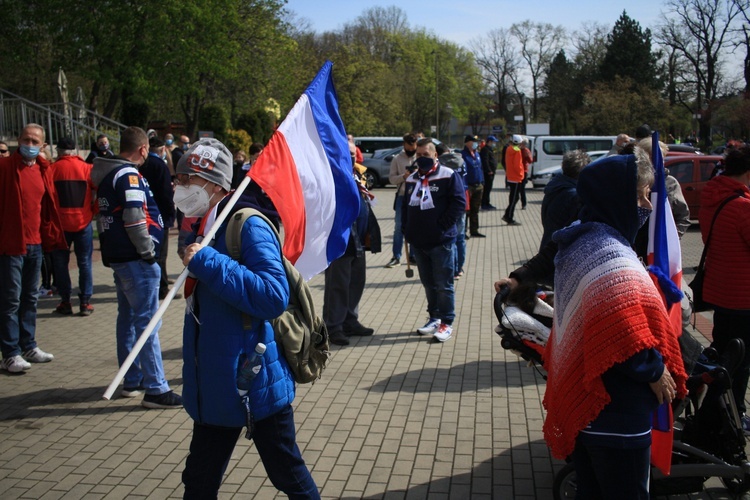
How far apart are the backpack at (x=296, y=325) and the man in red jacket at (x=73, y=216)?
19.4ft

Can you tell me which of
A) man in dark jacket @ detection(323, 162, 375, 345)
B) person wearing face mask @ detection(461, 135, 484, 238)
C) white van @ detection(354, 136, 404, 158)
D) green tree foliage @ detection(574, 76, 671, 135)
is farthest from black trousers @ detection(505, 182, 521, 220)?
green tree foliage @ detection(574, 76, 671, 135)

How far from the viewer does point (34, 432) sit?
5.17 m

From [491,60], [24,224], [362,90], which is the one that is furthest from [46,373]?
[491,60]

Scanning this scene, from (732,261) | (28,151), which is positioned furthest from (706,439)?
(28,151)

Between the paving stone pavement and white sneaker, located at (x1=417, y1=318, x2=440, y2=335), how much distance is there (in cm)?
11

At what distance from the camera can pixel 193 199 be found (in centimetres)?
328

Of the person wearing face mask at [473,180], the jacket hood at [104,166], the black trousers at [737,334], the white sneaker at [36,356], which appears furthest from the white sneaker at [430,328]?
the person wearing face mask at [473,180]

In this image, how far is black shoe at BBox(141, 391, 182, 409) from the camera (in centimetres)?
557

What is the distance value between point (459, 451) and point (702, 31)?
5558cm

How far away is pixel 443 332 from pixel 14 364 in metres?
3.93

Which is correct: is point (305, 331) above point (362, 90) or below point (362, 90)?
below

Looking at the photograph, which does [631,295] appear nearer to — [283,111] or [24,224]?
[24,224]

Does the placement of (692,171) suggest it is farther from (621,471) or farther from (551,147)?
(621,471)

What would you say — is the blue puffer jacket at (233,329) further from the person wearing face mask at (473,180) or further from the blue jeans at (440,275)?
the person wearing face mask at (473,180)
